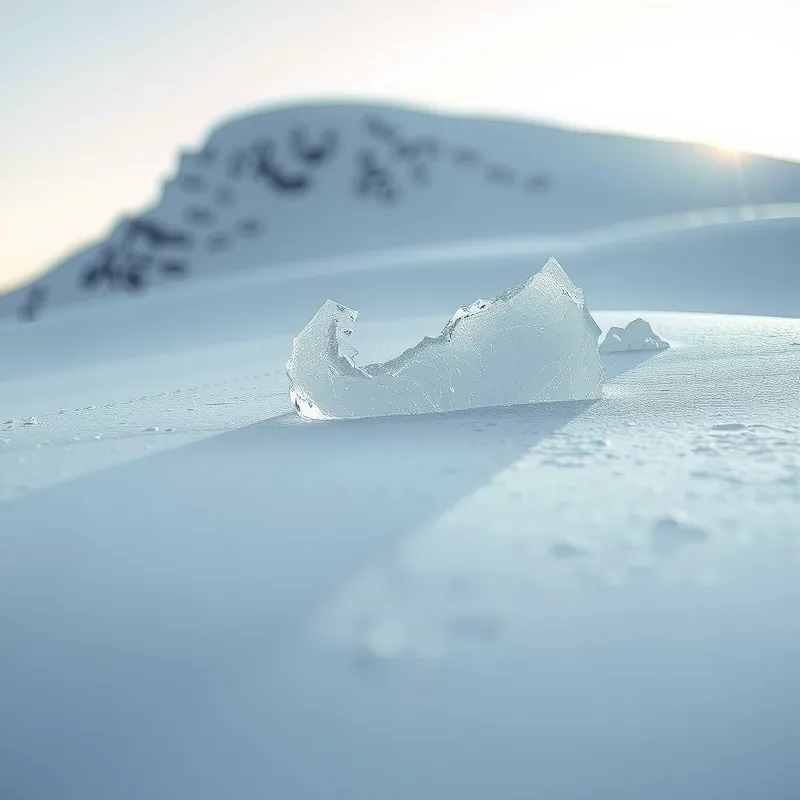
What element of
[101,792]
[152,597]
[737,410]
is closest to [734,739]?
[101,792]

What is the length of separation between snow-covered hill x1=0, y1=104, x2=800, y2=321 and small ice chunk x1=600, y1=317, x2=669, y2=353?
27.1 ft

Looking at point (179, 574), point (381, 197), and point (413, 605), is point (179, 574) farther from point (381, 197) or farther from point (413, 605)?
point (381, 197)

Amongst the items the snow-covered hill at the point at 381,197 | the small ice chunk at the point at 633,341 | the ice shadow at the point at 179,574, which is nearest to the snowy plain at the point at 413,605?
the ice shadow at the point at 179,574

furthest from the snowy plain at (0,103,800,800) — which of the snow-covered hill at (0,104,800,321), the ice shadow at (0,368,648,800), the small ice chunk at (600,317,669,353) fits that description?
the snow-covered hill at (0,104,800,321)

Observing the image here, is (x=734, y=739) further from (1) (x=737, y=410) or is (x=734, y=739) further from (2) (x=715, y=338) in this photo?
(2) (x=715, y=338)

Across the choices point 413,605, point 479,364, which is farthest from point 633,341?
point 413,605

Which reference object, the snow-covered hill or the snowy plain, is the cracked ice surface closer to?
the snowy plain

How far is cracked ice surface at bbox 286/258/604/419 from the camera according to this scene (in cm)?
173

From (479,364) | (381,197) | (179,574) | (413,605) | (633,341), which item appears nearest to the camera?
(413,605)

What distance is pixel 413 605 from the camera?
780mm

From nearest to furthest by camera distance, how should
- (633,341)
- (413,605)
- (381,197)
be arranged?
(413,605)
(633,341)
(381,197)

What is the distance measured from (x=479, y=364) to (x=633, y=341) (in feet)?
3.90

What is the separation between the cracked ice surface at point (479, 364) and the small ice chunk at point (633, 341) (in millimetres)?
972

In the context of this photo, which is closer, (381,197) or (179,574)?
(179,574)
